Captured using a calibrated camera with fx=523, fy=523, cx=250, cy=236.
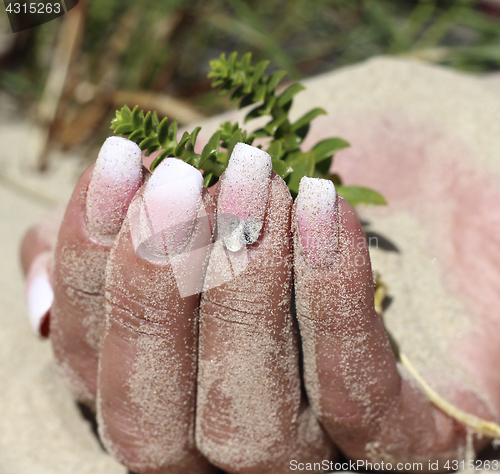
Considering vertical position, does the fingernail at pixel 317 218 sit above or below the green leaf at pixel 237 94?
below

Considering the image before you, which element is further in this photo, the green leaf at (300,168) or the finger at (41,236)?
the finger at (41,236)

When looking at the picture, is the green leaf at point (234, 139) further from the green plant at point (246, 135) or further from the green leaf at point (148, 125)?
the green leaf at point (148, 125)

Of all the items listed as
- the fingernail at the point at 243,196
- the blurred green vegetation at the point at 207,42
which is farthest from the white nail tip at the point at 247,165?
the blurred green vegetation at the point at 207,42

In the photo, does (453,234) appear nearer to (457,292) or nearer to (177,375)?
(457,292)

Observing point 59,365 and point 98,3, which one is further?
point 98,3

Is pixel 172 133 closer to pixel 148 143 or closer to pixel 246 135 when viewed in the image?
pixel 148 143

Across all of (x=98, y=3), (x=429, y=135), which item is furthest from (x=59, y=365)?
(x=98, y=3)

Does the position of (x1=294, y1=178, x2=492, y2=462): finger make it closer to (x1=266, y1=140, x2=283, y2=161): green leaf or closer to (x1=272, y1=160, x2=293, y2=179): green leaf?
(x1=272, y1=160, x2=293, y2=179): green leaf
